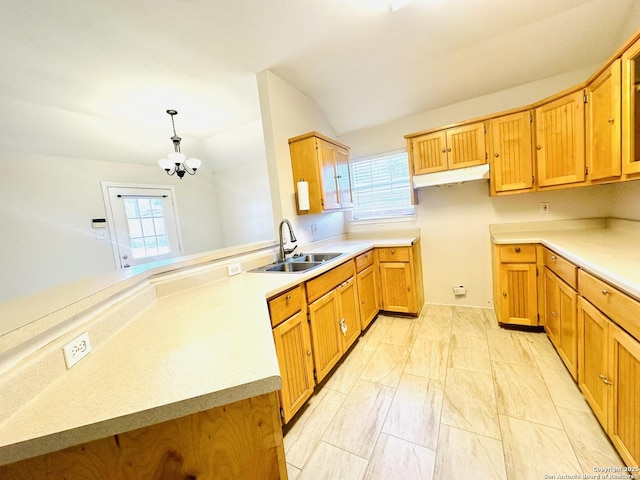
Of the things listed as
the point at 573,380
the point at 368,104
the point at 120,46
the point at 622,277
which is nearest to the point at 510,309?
the point at 573,380

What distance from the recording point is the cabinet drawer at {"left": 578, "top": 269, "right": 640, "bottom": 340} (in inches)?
38.7

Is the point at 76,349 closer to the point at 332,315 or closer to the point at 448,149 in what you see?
the point at 332,315

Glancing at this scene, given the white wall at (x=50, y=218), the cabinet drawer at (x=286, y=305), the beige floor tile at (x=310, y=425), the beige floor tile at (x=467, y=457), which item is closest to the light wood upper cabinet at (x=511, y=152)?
the beige floor tile at (x=467, y=457)

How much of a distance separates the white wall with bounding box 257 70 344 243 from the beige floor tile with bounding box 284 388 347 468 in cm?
144

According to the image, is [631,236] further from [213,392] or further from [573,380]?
[213,392]

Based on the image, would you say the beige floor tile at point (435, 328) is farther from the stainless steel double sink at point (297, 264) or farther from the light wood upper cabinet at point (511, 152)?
the light wood upper cabinet at point (511, 152)

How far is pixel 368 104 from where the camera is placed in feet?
9.64

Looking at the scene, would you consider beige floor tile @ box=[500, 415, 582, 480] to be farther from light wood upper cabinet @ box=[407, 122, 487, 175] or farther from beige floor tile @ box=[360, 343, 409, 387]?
light wood upper cabinet @ box=[407, 122, 487, 175]

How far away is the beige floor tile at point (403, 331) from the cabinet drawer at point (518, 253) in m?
1.07

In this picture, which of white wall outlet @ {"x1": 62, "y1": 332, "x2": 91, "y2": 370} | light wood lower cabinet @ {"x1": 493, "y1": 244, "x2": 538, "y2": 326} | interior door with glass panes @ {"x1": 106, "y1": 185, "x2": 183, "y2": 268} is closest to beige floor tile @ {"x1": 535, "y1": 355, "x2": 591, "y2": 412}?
light wood lower cabinet @ {"x1": 493, "y1": 244, "x2": 538, "y2": 326}

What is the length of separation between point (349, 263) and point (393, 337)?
2.95 ft

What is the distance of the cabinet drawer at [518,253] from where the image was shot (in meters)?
2.21

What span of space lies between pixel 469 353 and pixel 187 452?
2.19 m

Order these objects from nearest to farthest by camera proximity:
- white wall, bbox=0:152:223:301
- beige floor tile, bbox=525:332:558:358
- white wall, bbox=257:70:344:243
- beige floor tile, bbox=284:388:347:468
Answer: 1. beige floor tile, bbox=284:388:347:468
2. beige floor tile, bbox=525:332:558:358
3. white wall, bbox=257:70:344:243
4. white wall, bbox=0:152:223:301
